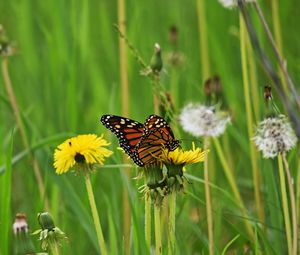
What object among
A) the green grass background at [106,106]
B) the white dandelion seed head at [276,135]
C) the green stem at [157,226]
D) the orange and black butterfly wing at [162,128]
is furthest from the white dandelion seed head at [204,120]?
the green stem at [157,226]

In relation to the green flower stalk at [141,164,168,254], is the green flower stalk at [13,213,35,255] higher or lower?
lower

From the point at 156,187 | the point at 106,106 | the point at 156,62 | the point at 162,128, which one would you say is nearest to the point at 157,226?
the point at 156,187

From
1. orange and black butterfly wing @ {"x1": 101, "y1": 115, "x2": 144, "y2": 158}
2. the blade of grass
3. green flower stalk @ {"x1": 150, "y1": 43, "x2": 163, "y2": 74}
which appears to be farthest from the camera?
green flower stalk @ {"x1": 150, "y1": 43, "x2": 163, "y2": 74}

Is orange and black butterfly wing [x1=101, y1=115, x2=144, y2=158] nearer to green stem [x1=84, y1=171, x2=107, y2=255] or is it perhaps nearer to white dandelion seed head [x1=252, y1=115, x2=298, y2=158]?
green stem [x1=84, y1=171, x2=107, y2=255]

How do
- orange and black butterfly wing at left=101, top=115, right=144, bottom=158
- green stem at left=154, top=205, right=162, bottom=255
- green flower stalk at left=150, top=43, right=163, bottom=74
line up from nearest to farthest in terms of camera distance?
1. green stem at left=154, top=205, right=162, bottom=255
2. orange and black butterfly wing at left=101, top=115, right=144, bottom=158
3. green flower stalk at left=150, top=43, right=163, bottom=74

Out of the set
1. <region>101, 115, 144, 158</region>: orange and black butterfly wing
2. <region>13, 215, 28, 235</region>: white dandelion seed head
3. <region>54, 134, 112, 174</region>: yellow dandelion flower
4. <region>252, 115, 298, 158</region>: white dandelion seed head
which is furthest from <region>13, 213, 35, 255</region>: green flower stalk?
<region>252, 115, 298, 158</region>: white dandelion seed head

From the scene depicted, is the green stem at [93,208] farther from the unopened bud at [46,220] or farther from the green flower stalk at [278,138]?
the green flower stalk at [278,138]

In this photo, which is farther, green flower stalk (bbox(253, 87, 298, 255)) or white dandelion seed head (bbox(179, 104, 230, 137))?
white dandelion seed head (bbox(179, 104, 230, 137))
